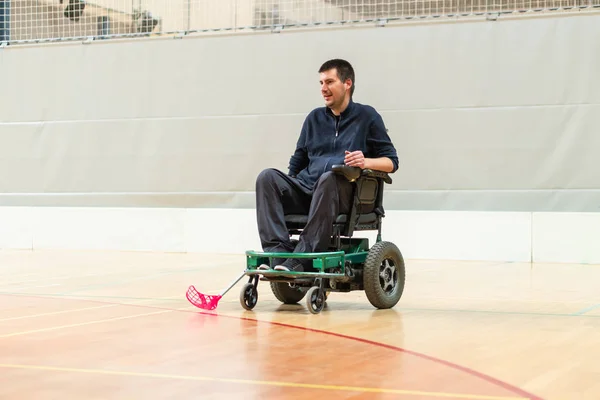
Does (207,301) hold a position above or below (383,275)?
below

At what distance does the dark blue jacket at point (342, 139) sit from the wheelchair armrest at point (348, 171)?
0.20m

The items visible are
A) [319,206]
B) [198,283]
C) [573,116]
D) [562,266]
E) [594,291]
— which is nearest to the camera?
[319,206]

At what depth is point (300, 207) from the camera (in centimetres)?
423

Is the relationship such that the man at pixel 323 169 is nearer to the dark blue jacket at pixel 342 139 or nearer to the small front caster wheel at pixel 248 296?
the dark blue jacket at pixel 342 139

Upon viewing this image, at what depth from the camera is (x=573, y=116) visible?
7438 millimetres

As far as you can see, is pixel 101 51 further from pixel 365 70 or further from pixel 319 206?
pixel 319 206

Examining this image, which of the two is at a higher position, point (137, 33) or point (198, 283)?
point (137, 33)

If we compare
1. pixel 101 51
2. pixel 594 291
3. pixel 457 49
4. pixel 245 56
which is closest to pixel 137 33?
pixel 101 51

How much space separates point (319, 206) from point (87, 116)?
17.6ft

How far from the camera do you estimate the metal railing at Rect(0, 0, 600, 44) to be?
7730 mm

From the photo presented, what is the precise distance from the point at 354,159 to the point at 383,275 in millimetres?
583

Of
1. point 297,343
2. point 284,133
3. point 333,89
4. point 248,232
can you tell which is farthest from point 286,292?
point 284,133

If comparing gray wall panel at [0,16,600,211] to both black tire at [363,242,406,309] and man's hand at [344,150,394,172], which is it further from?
man's hand at [344,150,394,172]

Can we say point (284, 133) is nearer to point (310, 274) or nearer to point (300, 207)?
point (300, 207)
